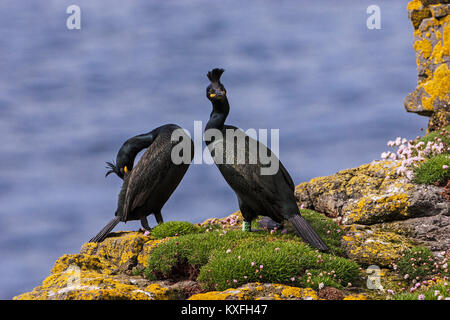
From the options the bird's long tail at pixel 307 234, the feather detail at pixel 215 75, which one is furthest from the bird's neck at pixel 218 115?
the bird's long tail at pixel 307 234

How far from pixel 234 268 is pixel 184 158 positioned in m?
3.85

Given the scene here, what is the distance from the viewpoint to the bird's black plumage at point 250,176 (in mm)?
8867

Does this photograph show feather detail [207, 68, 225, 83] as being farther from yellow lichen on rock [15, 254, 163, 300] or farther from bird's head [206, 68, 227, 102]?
yellow lichen on rock [15, 254, 163, 300]

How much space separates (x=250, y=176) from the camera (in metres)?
8.93

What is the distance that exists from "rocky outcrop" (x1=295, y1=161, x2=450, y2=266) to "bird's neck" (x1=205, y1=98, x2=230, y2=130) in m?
3.05

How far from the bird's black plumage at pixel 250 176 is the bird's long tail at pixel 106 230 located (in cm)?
289

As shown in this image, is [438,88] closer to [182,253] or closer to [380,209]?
[380,209]

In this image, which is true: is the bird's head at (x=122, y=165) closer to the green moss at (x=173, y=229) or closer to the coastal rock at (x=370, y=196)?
the green moss at (x=173, y=229)

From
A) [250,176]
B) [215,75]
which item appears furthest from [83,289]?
[215,75]

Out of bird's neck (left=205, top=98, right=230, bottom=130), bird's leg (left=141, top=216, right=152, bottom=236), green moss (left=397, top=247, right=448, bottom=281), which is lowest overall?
green moss (left=397, top=247, right=448, bottom=281)

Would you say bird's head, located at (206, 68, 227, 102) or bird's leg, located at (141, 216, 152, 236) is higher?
bird's head, located at (206, 68, 227, 102)

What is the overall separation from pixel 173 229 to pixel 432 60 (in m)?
9.87

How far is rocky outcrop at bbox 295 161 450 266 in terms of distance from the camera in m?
9.05

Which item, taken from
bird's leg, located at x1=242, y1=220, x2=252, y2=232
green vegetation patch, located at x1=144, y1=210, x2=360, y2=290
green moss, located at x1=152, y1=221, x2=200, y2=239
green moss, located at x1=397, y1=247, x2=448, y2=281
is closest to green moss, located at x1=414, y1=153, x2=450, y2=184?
green moss, located at x1=397, y1=247, x2=448, y2=281
